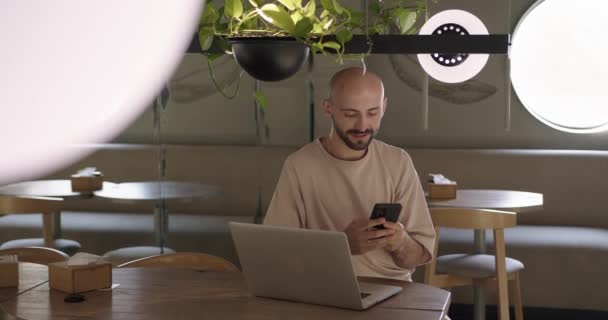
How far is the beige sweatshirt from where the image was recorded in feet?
9.35

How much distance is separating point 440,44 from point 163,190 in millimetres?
2851

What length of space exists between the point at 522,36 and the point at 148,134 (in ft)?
9.59

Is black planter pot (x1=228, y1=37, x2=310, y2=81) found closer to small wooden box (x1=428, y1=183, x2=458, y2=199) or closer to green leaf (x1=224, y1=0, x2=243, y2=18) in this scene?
green leaf (x1=224, y1=0, x2=243, y2=18)

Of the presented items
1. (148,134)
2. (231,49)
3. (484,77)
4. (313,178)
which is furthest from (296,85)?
(231,49)

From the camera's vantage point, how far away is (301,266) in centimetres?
216

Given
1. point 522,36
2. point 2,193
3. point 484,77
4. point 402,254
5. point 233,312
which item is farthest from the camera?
point 522,36

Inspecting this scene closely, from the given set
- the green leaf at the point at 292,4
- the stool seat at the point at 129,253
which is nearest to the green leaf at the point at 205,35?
the green leaf at the point at 292,4

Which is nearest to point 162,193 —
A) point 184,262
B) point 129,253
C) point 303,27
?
point 129,253

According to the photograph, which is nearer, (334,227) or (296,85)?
(334,227)

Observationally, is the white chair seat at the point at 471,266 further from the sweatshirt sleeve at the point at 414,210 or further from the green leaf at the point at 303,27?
the green leaf at the point at 303,27

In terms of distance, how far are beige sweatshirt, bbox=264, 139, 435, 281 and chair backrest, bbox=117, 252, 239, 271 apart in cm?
22

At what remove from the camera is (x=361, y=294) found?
88.5 inches

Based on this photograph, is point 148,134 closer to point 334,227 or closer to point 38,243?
point 38,243

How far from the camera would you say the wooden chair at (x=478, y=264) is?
3.94 m
